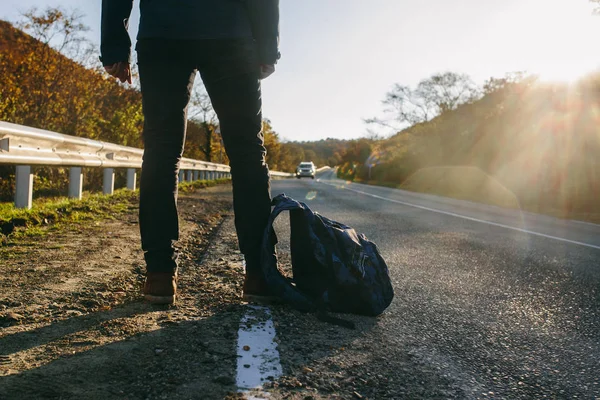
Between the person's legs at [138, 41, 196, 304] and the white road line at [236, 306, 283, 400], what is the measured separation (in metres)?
0.49

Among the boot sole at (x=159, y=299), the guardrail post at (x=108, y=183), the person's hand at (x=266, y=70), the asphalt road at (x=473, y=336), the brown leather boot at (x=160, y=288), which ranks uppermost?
the person's hand at (x=266, y=70)

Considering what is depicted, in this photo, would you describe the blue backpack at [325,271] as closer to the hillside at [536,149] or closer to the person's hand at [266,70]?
the person's hand at [266,70]

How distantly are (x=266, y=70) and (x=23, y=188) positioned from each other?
11.2 ft

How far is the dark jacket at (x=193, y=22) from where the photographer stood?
225cm

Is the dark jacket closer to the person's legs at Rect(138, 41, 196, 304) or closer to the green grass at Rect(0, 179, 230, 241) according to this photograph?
the person's legs at Rect(138, 41, 196, 304)

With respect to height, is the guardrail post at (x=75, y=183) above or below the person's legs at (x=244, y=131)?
below

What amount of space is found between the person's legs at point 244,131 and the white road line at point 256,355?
346mm

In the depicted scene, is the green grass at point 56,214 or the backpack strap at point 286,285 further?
the green grass at point 56,214

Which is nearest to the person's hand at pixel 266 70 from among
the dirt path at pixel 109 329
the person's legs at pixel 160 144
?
the person's legs at pixel 160 144

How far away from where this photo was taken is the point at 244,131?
245cm

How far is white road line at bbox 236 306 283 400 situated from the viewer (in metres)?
1.48

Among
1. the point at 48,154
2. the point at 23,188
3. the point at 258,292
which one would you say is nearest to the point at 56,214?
the point at 23,188

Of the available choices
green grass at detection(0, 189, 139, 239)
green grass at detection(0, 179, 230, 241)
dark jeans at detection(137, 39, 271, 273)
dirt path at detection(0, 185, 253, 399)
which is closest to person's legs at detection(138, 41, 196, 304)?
dark jeans at detection(137, 39, 271, 273)

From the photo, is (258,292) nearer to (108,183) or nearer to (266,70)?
(266,70)
